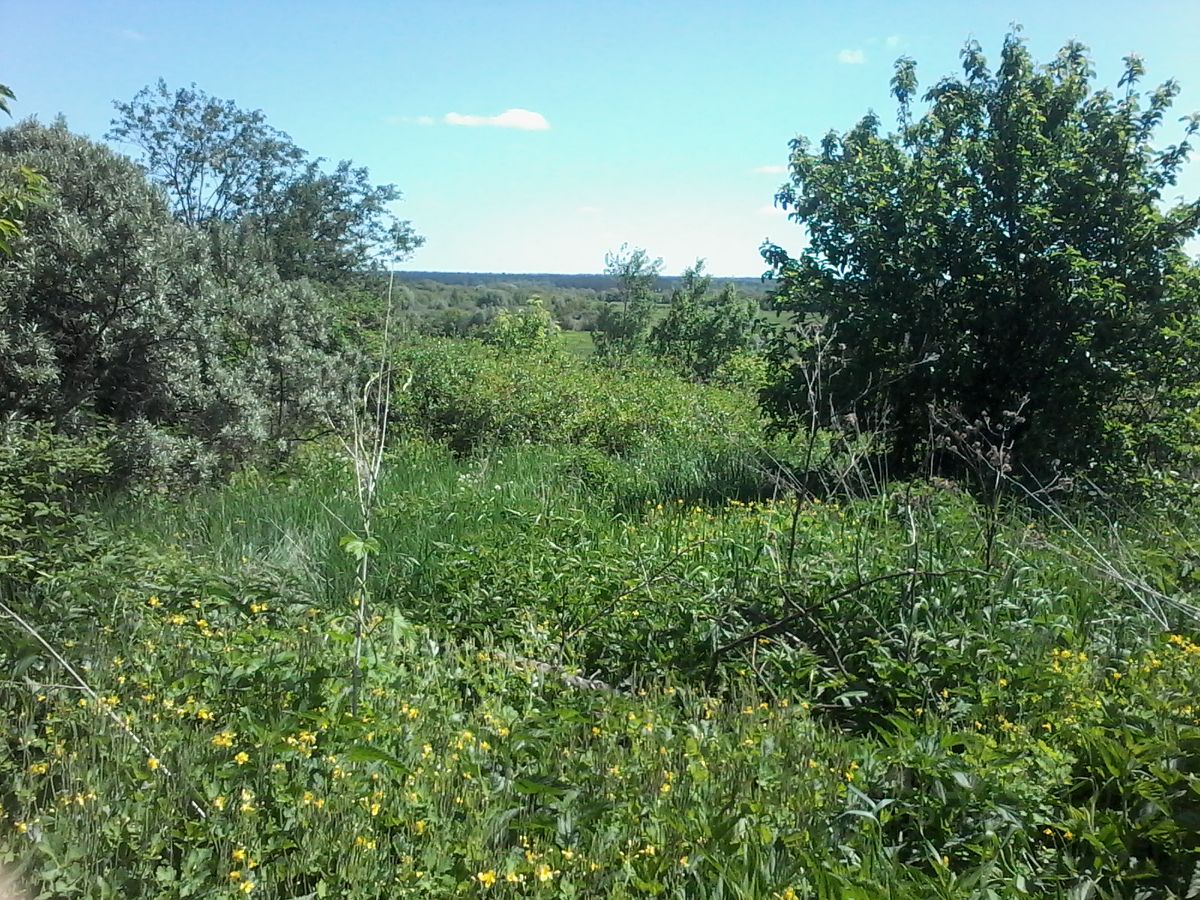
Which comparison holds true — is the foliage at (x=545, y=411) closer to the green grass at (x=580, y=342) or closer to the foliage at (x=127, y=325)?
the foliage at (x=127, y=325)

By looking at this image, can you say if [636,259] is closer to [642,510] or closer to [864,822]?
[642,510]

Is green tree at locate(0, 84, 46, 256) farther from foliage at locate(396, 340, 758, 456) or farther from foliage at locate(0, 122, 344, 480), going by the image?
foliage at locate(396, 340, 758, 456)

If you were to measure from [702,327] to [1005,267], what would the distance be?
13.3 metres

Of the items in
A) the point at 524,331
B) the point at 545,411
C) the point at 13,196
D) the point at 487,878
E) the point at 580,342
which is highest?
the point at 13,196

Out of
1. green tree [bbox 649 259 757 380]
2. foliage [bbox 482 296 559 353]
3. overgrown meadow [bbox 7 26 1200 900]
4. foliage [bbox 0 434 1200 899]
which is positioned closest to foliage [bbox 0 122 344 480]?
overgrown meadow [bbox 7 26 1200 900]

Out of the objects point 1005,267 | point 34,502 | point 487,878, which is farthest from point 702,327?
point 487,878

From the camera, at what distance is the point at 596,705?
11.9 feet

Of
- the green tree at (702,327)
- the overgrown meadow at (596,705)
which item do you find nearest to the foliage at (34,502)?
the overgrown meadow at (596,705)

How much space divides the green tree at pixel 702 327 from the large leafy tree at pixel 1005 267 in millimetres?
10673

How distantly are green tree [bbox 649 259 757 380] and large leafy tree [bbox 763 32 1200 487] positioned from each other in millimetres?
10673

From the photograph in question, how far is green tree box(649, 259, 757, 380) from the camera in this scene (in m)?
20.0

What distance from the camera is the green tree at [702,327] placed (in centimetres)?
1998

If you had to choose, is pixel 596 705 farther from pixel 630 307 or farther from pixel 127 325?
pixel 630 307

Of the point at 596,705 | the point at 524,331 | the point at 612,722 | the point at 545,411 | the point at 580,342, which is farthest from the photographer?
the point at 580,342
